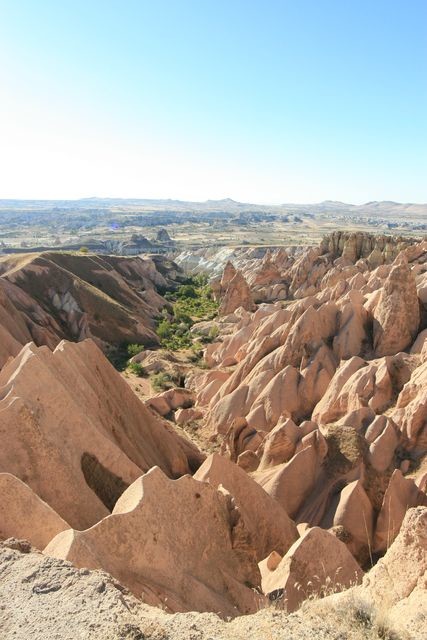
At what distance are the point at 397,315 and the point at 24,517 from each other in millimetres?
21187

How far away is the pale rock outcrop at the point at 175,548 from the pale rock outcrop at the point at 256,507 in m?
1.76

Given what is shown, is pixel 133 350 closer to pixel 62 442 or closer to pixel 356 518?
pixel 62 442

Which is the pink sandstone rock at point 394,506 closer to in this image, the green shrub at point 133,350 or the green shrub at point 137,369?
the green shrub at point 137,369

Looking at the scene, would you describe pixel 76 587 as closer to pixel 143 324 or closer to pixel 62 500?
pixel 62 500

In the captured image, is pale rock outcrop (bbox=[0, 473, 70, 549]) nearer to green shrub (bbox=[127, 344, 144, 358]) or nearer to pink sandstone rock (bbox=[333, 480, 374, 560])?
pink sandstone rock (bbox=[333, 480, 374, 560])

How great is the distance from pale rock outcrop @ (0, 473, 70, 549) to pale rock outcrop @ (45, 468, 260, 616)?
0.82 meters

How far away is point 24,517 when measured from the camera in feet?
26.8

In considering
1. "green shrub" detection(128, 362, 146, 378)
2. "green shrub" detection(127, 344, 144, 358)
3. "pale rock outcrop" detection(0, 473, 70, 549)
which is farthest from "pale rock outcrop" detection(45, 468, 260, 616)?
"green shrub" detection(127, 344, 144, 358)

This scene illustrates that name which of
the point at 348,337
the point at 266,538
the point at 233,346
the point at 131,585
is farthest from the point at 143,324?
the point at 131,585

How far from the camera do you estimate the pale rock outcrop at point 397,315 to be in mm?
24797

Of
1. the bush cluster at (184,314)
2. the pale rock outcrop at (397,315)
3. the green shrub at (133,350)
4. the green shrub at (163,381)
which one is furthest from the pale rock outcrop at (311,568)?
the bush cluster at (184,314)

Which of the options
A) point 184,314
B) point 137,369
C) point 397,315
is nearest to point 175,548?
point 397,315

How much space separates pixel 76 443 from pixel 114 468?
1.16 metres

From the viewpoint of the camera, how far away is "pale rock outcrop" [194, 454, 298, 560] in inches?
483
